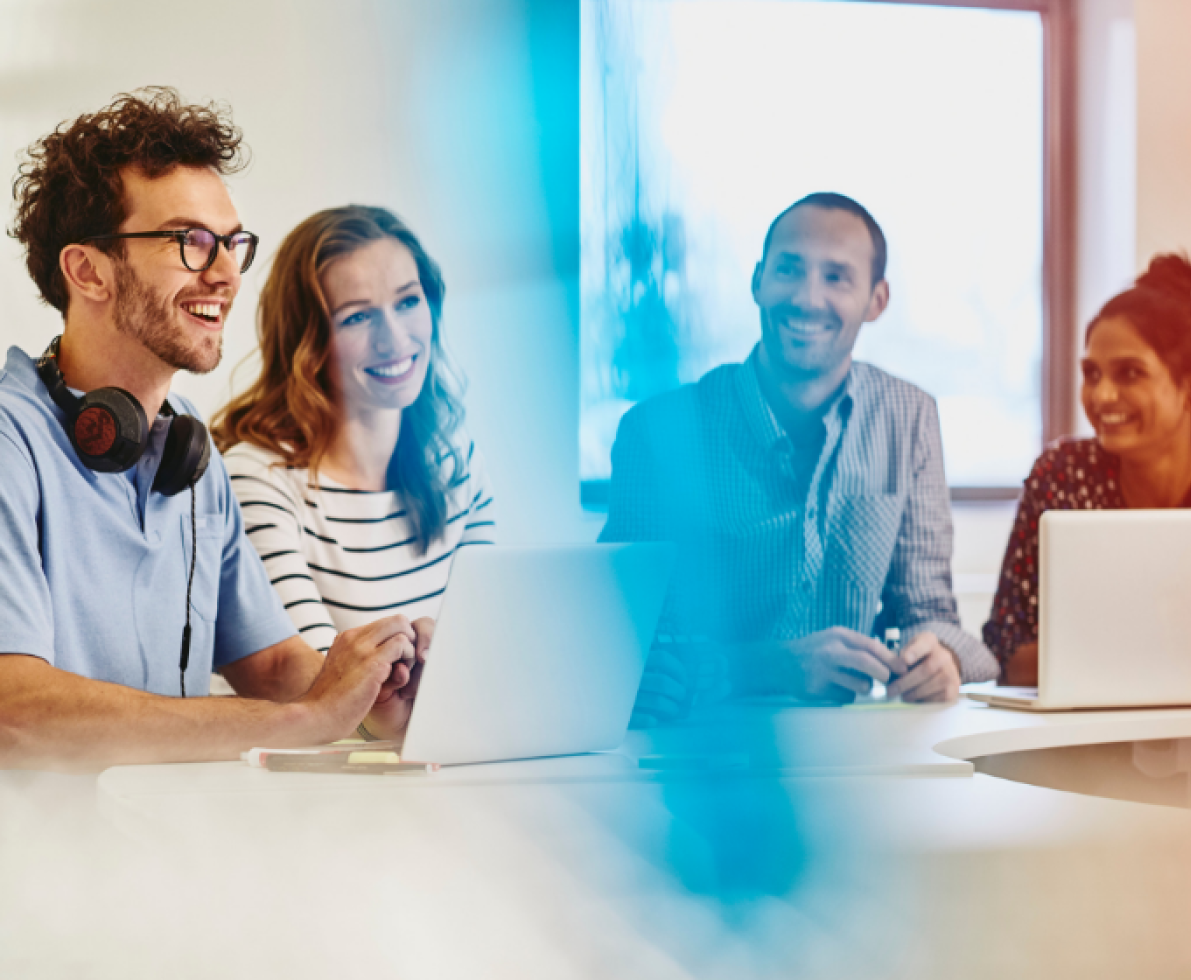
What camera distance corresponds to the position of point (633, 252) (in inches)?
6.5

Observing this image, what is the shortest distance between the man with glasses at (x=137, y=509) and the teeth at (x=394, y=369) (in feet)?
0.91

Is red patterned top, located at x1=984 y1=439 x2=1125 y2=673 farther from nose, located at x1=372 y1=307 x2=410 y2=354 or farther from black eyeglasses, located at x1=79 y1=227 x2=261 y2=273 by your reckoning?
black eyeglasses, located at x1=79 y1=227 x2=261 y2=273

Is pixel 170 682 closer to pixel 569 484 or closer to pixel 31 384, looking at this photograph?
pixel 31 384

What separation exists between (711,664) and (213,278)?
65 centimetres

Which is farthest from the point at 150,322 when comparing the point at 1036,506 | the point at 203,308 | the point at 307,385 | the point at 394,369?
the point at 1036,506

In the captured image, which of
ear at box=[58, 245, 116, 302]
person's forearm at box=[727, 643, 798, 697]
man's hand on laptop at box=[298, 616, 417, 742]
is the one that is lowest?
man's hand on laptop at box=[298, 616, 417, 742]

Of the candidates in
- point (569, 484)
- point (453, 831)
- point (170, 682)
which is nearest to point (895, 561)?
point (170, 682)

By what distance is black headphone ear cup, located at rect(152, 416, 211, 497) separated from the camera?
639 millimetres

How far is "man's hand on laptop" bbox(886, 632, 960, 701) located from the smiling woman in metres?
0.19

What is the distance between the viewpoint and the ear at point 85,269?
2.35 ft

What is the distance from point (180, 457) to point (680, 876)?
20.4 inches

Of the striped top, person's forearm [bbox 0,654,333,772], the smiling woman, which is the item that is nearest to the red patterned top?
the smiling woman

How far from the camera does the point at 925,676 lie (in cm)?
79

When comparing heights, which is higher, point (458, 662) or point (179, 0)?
point (179, 0)
